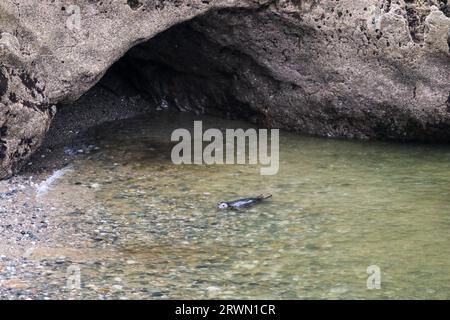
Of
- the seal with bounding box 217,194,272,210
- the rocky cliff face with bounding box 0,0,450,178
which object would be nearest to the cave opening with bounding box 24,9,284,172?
the rocky cliff face with bounding box 0,0,450,178

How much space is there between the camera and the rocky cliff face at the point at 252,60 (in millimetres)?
6000

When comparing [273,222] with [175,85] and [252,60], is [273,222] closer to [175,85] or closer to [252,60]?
[252,60]

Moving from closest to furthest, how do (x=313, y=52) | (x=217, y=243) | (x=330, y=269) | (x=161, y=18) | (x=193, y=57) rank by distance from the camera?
(x=330, y=269) → (x=217, y=243) → (x=161, y=18) → (x=313, y=52) → (x=193, y=57)

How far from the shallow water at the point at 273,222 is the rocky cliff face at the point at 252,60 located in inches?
13.5

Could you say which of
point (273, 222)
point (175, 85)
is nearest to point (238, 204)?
point (273, 222)

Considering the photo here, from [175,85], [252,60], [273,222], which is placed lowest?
[273,222]

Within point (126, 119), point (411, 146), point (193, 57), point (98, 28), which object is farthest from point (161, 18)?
point (411, 146)

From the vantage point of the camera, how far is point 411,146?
23.5 ft

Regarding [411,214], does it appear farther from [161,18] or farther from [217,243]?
[161,18]

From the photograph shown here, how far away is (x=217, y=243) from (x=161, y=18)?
2.15m

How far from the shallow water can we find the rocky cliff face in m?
0.34

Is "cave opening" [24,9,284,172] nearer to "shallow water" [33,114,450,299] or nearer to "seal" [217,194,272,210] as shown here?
"shallow water" [33,114,450,299]

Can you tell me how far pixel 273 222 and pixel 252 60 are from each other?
2.34m

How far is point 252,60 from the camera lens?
736cm
